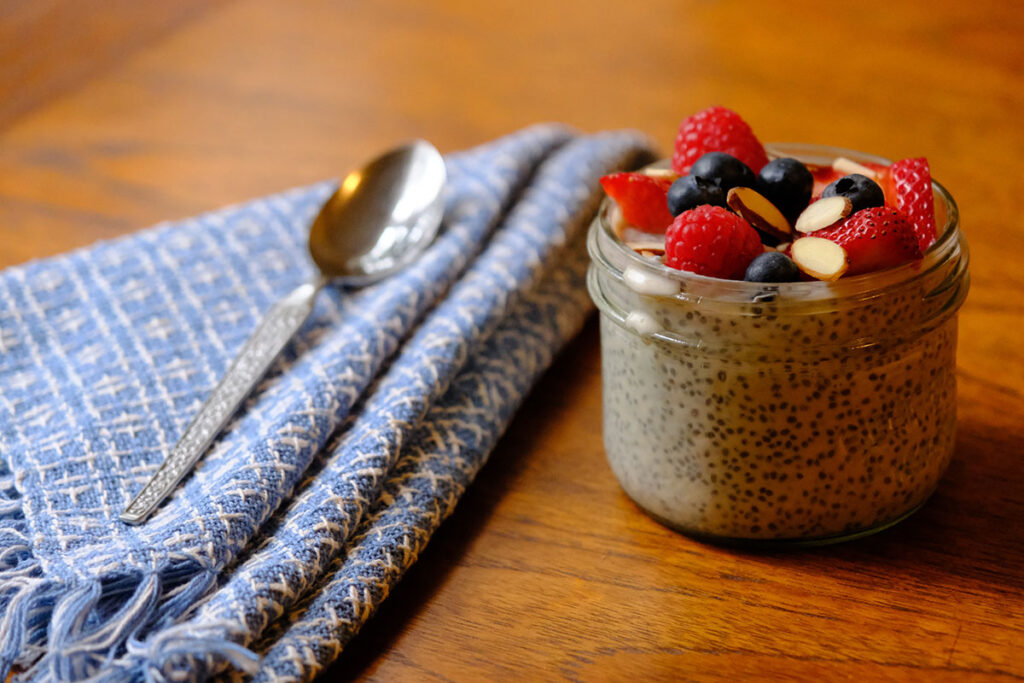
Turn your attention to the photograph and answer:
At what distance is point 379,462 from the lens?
71 centimetres

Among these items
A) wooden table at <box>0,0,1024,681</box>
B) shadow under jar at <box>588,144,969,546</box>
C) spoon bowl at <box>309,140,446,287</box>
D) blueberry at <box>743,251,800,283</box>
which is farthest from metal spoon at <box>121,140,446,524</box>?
blueberry at <box>743,251,800,283</box>

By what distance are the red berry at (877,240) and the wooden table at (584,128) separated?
0.20 meters

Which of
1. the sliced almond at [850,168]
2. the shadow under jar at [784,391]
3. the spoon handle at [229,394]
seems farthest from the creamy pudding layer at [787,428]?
the spoon handle at [229,394]

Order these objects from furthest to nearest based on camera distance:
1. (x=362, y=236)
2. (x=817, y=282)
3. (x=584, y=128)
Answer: (x=584, y=128), (x=362, y=236), (x=817, y=282)

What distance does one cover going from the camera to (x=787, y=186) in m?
0.67

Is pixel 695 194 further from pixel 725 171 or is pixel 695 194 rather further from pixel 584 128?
pixel 584 128

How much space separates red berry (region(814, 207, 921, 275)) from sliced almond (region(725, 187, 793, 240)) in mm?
46

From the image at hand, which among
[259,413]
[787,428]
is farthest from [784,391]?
[259,413]

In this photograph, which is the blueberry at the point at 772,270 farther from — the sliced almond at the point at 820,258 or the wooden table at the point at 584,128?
the wooden table at the point at 584,128

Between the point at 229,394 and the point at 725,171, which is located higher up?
the point at 725,171

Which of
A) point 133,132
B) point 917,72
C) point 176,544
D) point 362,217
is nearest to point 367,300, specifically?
point 362,217

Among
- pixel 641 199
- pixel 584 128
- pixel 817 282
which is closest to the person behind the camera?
pixel 817 282

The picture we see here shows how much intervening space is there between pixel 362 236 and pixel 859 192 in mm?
482

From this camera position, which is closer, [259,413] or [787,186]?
[787,186]
